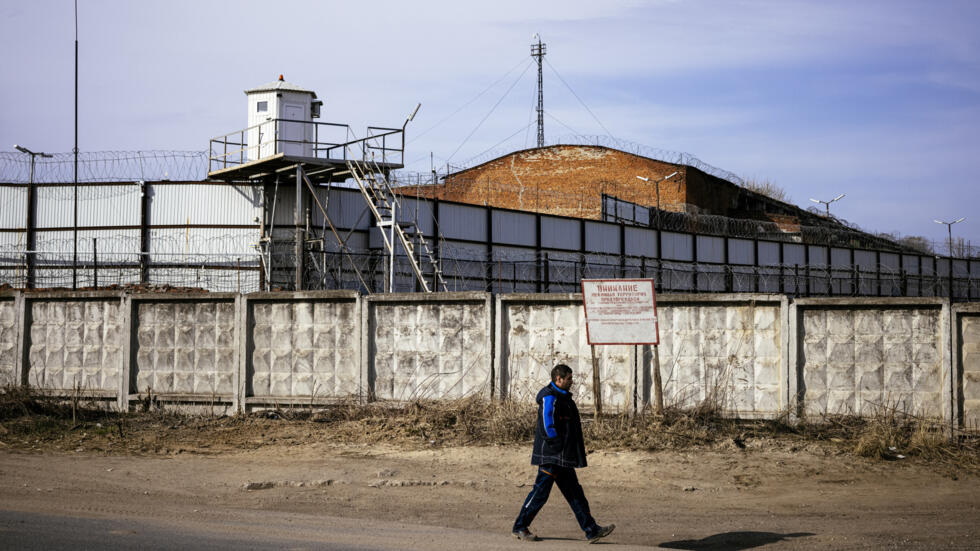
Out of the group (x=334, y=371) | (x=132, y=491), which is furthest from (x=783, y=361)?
(x=132, y=491)

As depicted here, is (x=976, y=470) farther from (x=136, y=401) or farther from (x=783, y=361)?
(x=136, y=401)

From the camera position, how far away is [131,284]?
2500 centimetres

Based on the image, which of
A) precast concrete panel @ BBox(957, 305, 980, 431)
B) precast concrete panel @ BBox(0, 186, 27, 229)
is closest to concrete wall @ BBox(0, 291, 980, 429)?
precast concrete panel @ BBox(957, 305, 980, 431)

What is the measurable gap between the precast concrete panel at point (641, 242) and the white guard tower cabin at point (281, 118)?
14.3m

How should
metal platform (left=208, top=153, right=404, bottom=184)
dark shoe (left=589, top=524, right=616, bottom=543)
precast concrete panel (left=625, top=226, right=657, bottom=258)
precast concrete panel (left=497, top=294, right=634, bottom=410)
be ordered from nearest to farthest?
dark shoe (left=589, top=524, right=616, bottom=543) → precast concrete panel (left=497, top=294, right=634, bottom=410) → metal platform (left=208, top=153, right=404, bottom=184) → precast concrete panel (left=625, top=226, right=657, bottom=258)

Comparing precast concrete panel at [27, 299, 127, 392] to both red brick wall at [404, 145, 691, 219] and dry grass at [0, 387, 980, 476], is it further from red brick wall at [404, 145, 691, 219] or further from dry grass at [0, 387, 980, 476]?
red brick wall at [404, 145, 691, 219]

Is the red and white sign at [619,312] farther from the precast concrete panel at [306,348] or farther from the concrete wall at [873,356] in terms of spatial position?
the precast concrete panel at [306,348]

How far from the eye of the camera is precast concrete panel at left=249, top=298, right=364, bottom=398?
12359 millimetres

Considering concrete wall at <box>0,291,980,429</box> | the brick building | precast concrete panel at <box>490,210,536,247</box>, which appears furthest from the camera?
the brick building

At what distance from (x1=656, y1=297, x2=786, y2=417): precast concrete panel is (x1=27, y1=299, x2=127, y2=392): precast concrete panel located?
7755 mm

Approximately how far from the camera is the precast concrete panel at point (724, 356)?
11156mm

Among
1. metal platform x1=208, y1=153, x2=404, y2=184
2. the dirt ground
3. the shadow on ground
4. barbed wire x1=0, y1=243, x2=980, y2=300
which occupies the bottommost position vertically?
the shadow on ground

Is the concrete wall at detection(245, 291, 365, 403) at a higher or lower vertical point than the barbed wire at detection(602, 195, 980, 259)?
lower

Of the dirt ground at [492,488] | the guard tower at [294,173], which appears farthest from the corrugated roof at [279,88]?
the dirt ground at [492,488]
